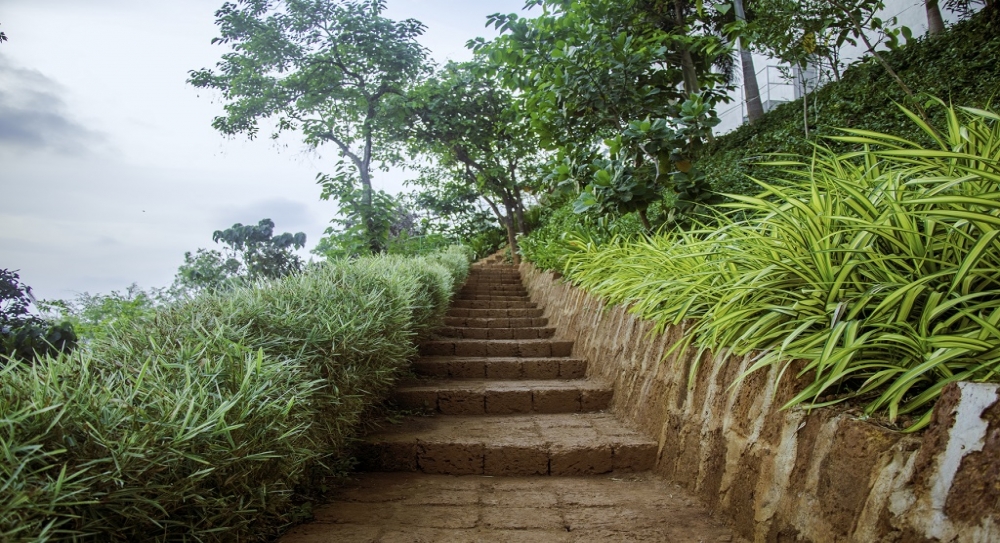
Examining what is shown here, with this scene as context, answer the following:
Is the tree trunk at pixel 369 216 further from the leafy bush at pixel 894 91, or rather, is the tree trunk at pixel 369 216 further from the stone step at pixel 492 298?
the leafy bush at pixel 894 91

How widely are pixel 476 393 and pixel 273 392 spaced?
203cm

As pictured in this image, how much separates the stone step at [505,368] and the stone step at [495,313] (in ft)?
6.91

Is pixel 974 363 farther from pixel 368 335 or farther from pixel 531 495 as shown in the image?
pixel 368 335

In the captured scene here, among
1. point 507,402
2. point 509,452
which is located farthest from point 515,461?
point 507,402

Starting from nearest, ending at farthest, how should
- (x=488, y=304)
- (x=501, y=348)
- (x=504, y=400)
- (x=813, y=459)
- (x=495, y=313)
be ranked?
1. (x=813, y=459)
2. (x=504, y=400)
3. (x=501, y=348)
4. (x=495, y=313)
5. (x=488, y=304)

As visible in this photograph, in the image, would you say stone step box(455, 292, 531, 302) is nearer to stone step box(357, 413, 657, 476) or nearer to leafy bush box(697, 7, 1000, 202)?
leafy bush box(697, 7, 1000, 202)

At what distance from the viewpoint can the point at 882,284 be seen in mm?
1722

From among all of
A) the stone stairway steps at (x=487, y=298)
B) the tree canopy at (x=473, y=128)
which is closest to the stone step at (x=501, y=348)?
the stone stairway steps at (x=487, y=298)

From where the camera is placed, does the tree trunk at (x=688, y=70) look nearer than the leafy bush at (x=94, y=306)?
No

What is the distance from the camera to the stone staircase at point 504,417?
291 cm

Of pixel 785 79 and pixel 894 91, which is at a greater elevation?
pixel 785 79

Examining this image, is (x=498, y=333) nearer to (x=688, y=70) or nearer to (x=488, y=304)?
(x=488, y=304)

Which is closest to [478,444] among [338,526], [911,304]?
[338,526]

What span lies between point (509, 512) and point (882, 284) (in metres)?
1.56
